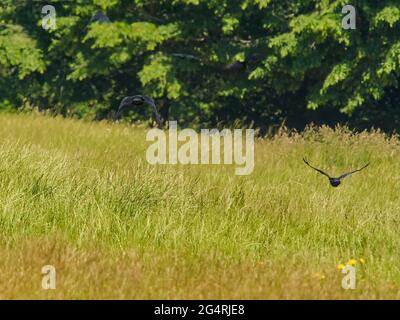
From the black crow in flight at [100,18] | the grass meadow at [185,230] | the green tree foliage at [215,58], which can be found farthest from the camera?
the black crow in flight at [100,18]

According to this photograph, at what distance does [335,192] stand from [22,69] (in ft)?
41.7

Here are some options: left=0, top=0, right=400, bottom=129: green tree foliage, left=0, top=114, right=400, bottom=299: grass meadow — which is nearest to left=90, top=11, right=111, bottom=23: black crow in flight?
left=0, top=0, right=400, bottom=129: green tree foliage

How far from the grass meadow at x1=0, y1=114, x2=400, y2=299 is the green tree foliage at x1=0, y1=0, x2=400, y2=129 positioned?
6875 mm

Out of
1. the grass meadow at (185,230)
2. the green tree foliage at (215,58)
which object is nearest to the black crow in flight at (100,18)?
the green tree foliage at (215,58)

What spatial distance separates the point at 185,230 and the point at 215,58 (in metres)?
12.2

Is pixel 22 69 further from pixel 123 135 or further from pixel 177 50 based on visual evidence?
pixel 123 135

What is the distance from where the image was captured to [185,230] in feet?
23.4

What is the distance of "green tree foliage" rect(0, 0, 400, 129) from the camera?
57.1 feet

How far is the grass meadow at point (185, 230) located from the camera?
5.57 meters

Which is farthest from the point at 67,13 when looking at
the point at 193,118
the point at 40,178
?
the point at 40,178

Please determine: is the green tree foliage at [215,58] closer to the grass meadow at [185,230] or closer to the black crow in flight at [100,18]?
the black crow in flight at [100,18]

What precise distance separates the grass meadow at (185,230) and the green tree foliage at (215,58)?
687 cm

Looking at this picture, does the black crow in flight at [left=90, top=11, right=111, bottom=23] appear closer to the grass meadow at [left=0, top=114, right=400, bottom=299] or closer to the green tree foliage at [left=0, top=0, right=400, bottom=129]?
the green tree foliage at [left=0, top=0, right=400, bottom=129]

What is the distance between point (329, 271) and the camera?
241 inches
